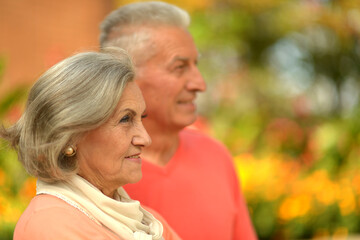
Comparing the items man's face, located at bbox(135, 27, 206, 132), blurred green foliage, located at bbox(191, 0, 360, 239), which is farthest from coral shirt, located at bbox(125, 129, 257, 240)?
blurred green foliage, located at bbox(191, 0, 360, 239)

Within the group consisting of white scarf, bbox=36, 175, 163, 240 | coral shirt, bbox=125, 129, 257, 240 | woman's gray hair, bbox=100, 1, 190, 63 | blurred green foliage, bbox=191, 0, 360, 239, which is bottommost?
blurred green foliage, bbox=191, 0, 360, 239

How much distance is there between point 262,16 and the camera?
12.9 metres

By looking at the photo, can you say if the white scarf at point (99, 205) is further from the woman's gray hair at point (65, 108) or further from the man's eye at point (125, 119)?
the man's eye at point (125, 119)

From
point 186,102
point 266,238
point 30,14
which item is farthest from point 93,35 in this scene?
point 186,102

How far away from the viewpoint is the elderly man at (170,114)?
2680 mm

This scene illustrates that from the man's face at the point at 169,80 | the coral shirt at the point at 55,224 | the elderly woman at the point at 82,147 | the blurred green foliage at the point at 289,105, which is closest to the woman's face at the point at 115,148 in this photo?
the elderly woman at the point at 82,147

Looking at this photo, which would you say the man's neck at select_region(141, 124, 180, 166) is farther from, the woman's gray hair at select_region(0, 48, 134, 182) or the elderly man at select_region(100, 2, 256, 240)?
the woman's gray hair at select_region(0, 48, 134, 182)

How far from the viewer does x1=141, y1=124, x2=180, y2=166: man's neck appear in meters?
2.78

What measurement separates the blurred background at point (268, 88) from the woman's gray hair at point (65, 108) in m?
0.24

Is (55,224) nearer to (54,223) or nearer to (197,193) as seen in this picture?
(54,223)

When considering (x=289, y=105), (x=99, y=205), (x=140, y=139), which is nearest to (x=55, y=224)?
(x=99, y=205)

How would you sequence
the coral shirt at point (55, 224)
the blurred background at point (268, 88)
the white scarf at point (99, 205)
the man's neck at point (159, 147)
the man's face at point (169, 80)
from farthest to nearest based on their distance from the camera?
the blurred background at point (268, 88), the man's neck at point (159, 147), the man's face at point (169, 80), the white scarf at point (99, 205), the coral shirt at point (55, 224)

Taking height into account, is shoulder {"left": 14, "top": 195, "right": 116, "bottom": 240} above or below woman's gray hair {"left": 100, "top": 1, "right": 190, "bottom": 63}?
below

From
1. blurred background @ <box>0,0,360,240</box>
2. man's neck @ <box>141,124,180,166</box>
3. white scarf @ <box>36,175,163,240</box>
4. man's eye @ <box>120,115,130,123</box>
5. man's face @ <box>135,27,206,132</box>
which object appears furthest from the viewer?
blurred background @ <box>0,0,360,240</box>
